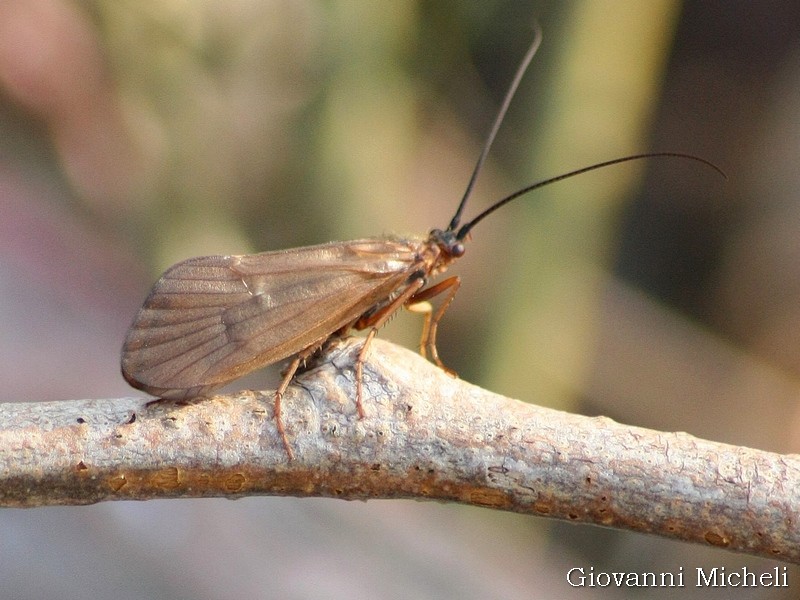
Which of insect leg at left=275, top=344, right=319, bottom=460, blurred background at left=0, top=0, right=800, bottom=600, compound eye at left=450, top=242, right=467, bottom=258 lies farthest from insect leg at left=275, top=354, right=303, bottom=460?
blurred background at left=0, top=0, right=800, bottom=600

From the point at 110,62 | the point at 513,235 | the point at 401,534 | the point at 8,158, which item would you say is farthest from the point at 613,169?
the point at 8,158

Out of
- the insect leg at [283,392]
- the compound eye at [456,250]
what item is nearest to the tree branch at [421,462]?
the insect leg at [283,392]

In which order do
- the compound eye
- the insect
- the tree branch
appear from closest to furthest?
the tree branch → the insect → the compound eye

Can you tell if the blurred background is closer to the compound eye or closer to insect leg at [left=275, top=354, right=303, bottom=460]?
the compound eye

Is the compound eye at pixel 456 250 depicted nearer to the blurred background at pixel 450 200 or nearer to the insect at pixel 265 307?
the insect at pixel 265 307

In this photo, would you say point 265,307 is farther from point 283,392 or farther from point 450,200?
point 450,200

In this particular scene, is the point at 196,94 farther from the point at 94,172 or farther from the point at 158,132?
the point at 94,172

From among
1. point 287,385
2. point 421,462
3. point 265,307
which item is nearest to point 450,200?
point 265,307

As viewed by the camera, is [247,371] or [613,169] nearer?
[247,371]
